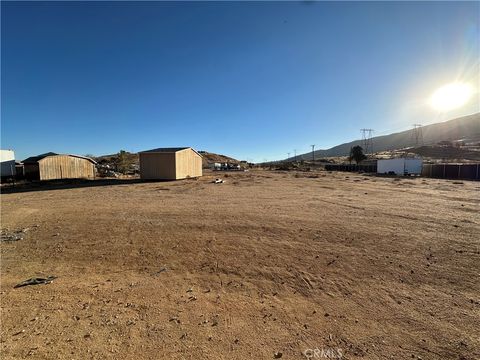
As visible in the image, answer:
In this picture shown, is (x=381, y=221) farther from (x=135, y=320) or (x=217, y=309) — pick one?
(x=135, y=320)

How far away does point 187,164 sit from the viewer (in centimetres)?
3145

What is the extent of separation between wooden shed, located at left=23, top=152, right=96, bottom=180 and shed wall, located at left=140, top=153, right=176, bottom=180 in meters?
10.1

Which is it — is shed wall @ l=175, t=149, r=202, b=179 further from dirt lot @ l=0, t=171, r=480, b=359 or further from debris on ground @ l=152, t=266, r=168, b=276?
debris on ground @ l=152, t=266, r=168, b=276

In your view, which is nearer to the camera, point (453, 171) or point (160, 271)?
point (160, 271)

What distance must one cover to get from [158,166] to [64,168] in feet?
39.6

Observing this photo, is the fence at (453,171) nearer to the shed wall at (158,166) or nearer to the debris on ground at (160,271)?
the shed wall at (158,166)

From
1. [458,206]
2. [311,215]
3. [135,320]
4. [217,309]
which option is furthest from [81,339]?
[458,206]

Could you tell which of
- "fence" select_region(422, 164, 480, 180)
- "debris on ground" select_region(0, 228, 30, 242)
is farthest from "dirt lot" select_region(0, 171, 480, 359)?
"fence" select_region(422, 164, 480, 180)

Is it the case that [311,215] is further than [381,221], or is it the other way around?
[311,215]

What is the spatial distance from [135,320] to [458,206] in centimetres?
1485

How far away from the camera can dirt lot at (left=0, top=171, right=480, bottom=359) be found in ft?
11.0

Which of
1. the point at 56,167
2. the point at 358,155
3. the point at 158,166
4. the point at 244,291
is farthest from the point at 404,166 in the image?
the point at 56,167

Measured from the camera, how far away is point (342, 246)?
6855mm

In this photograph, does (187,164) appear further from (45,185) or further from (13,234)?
(13,234)
